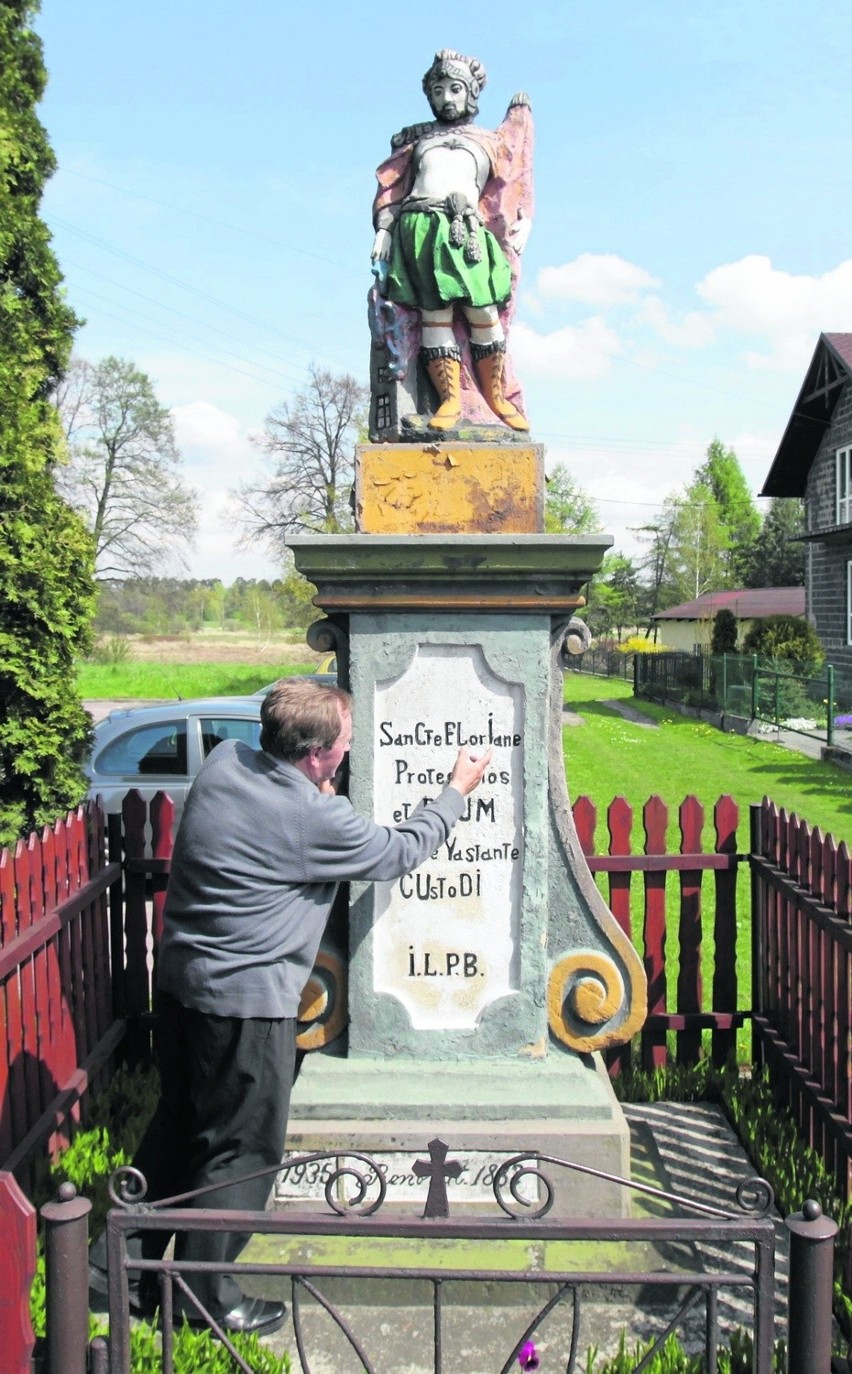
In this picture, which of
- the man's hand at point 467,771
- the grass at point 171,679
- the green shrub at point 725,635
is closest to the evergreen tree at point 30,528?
the man's hand at point 467,771

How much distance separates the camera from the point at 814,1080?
3.77m

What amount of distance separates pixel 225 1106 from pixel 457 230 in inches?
107

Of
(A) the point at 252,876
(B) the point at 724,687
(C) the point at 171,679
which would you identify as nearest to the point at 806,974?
(A) the point at 252,876

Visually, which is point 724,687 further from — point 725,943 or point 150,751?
point 725,943

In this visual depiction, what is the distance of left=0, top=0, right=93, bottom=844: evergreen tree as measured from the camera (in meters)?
6.25

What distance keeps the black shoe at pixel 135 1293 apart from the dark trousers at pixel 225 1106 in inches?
6.0

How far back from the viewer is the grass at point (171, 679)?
1180 inches

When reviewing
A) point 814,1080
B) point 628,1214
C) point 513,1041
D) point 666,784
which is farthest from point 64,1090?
point 666,784

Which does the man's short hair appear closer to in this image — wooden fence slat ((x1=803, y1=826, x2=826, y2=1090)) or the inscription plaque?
the inscription plaque

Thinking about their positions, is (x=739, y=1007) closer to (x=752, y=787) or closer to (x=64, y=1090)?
(x=64, y=1090)

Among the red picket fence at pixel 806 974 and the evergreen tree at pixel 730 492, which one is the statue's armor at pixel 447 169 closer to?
the red picket fence at pixel 806 974

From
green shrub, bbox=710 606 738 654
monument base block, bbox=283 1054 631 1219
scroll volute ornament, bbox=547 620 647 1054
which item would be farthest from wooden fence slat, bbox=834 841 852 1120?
green shrub, bbox=710 606 738 654

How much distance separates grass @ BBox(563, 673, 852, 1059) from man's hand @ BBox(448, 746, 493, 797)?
91.7 inches

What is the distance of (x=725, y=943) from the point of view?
451 centimetres
